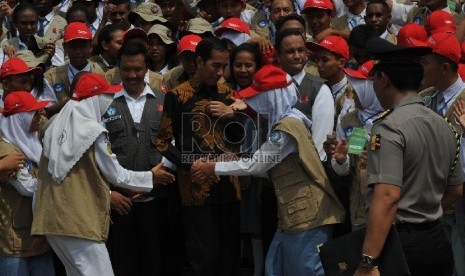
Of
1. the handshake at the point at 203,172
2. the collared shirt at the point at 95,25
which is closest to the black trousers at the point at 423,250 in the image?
the handshake at the point at 203,172

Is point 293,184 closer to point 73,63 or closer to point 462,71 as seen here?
point 462,71

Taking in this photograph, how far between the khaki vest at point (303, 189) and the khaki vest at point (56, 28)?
475cm

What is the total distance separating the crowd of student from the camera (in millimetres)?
6469

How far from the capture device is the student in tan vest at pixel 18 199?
713 centimetres

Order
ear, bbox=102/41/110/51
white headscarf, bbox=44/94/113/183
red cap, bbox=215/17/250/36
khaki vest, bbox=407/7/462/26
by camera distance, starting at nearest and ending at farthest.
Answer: white headscarf, bbox=44/94/113/183 < red cap, bbox=215/17/250/36 < ear, bbox=102/41/110/51 < khaki vest, bbox=407/7/462/26

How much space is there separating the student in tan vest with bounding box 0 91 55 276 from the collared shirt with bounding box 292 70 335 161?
2.16 m

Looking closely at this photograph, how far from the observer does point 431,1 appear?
30.8 feet

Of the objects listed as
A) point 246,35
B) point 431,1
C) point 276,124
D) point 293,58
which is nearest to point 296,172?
point 276,124

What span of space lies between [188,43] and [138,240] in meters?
1.96

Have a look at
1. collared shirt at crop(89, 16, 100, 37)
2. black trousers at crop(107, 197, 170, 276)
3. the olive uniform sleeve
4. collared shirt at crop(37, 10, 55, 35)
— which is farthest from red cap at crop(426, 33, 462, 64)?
collared shirt at crop(37, 10, 55, 35)

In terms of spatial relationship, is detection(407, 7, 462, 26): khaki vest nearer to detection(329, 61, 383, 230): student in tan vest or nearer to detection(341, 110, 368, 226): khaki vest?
detection(329, 61, 383, 230): student in tan vest

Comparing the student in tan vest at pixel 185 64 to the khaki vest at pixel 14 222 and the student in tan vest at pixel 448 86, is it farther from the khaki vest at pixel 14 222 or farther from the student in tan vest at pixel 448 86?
the student in tan vest at pixel 448 86

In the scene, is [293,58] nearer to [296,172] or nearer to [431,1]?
[296,172]

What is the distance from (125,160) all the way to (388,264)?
306 centimetres
